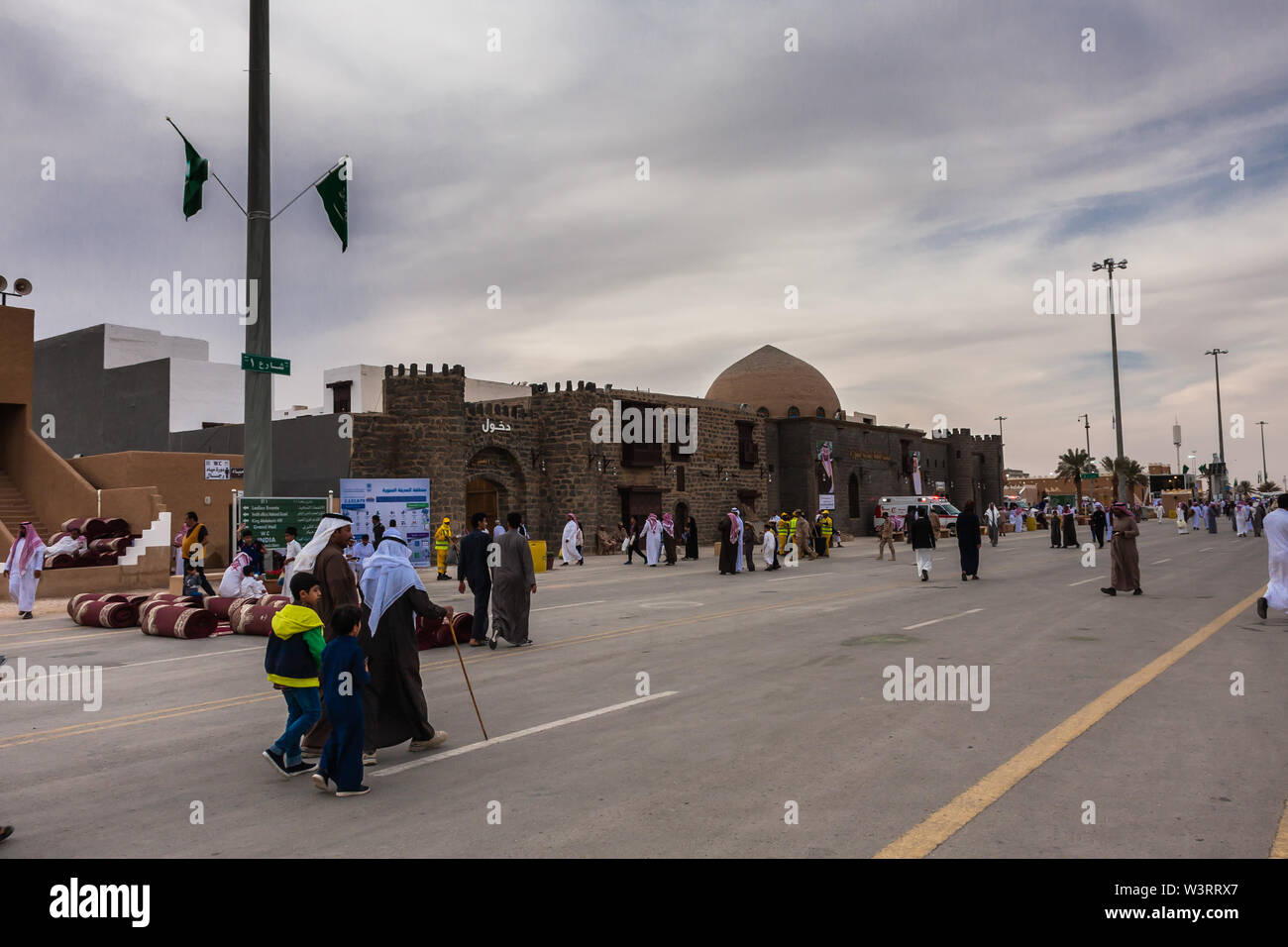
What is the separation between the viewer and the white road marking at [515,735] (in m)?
6.06

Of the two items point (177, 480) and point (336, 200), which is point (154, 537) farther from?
point (336, 200)

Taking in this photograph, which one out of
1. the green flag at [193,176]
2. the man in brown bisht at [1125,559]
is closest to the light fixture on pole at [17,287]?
the green flag at [193,176]

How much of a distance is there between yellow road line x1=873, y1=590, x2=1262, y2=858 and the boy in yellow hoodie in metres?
3.75

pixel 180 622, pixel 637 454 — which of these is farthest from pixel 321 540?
pixel 637 454

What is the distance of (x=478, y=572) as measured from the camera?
1229 centimetres

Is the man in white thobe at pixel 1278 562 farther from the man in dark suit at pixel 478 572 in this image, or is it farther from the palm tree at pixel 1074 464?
the palm tree at pixel 1074 464

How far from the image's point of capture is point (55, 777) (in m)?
5.98

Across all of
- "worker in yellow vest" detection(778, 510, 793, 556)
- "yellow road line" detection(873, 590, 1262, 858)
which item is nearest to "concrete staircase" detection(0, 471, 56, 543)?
"worker in yellow vest" detection(778, 510, 793, 556)

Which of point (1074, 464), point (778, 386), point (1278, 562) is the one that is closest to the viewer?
point (1278, 562)

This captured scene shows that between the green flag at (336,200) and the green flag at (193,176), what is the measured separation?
5.75 ft

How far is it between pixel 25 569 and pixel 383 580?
1413cm

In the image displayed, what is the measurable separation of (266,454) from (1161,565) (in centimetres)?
2162
